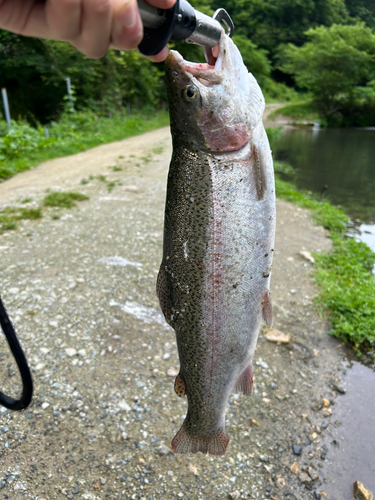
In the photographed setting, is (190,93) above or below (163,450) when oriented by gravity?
above

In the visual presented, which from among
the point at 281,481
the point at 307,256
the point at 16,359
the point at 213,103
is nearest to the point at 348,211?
the point at 307,256

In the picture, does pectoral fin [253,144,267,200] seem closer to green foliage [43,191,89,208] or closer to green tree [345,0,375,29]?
green foliage [43,191,89,208]

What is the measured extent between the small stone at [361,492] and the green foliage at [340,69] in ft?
106

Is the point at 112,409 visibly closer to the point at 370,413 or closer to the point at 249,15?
the point at 370,413

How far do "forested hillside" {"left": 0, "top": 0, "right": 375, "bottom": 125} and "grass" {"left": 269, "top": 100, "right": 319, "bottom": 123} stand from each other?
0.83 metres

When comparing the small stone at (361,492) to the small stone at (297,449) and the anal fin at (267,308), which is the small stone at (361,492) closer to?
the small stone at (297,449)

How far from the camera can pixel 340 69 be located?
3278 cm

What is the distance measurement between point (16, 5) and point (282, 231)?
590cm

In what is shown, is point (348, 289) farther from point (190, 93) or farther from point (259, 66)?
point (259, 66)

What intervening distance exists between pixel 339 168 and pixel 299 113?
19.9 m

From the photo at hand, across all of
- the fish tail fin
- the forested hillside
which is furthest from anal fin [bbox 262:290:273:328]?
the forested hillside

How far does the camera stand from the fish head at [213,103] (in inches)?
61.9

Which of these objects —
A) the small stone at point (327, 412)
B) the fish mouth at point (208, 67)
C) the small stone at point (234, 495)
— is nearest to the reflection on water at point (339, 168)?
the small stone at point (327, 412)

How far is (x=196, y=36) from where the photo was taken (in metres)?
1.33
